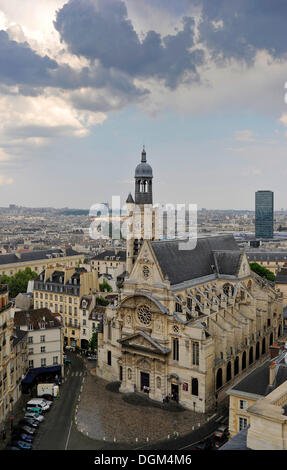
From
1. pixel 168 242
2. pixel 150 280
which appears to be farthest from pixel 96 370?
pixel 168 242

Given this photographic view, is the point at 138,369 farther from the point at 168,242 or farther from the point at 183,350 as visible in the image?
the point at 168,242

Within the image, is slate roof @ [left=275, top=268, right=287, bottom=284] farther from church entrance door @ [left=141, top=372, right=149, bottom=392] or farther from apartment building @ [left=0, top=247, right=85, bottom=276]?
apartment building @ [left=0, top=247, right=85, bottom=276]

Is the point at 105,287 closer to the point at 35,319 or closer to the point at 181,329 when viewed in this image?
the point at 35,319

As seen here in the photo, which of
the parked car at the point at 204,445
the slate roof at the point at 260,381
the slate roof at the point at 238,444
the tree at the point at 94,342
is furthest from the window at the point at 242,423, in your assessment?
the tree at the point at 94,342

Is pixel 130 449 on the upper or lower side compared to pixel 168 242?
lower
